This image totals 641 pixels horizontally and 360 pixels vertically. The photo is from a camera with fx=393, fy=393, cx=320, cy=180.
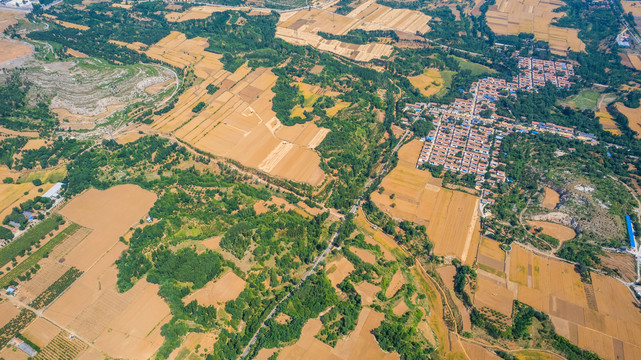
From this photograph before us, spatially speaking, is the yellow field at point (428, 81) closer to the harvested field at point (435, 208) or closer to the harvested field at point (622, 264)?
the harvested field at point (435, 208)

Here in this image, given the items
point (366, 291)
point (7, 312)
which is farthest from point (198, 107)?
point (366, 291)

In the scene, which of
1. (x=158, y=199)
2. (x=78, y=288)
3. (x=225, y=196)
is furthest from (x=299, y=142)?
(x=78, y=288)

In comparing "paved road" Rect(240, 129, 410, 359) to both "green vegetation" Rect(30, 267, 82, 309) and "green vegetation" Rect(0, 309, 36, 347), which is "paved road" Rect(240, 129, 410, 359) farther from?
"green vegetation" Rect(0, 309, 36, 347)

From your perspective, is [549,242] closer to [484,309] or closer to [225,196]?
[484,309]

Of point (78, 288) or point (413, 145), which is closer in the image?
point (78, 288)

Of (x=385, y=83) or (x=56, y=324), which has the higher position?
(x=385, y=83)

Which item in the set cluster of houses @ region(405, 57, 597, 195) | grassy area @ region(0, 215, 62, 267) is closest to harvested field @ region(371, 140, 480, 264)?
cluster of houses @ region(405, 57, 597, 195)

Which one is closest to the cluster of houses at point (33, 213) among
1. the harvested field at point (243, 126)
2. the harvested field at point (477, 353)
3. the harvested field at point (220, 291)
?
the harvested field at point (243, 126)
